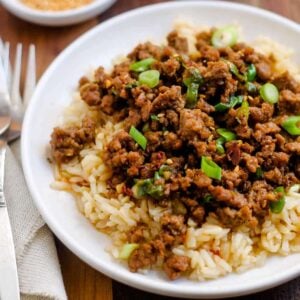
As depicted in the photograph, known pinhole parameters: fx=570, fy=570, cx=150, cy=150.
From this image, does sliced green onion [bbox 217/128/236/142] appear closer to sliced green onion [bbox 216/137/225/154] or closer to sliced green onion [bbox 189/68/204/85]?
sliced green onion [bbox 216/137/225/154]

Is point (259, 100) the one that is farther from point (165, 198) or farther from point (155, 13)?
point (155, 13)

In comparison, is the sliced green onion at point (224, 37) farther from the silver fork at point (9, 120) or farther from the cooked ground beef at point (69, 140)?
the silver fork at point (9, 120)

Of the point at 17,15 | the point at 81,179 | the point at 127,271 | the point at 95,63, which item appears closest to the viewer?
the point at 127,271

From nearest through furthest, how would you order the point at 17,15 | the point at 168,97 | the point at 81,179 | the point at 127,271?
the point at 127,271 < the point at 168,97 < the point at 81,179 < the point at 17,15

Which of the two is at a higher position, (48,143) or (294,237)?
(294,237)

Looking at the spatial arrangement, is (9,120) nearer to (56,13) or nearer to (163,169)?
(163,169)

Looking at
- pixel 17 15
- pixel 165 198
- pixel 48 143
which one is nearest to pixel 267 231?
pixel 165 198

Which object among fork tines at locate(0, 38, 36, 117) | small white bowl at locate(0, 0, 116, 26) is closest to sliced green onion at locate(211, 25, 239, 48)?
small white bowl at locate(0, 0, 116, 26)
